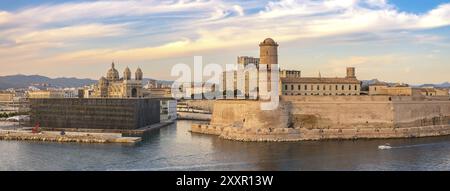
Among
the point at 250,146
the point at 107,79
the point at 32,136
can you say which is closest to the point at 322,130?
the point at 250,146

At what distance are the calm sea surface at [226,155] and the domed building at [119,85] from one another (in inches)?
1193

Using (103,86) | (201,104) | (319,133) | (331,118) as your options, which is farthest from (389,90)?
(103,86)

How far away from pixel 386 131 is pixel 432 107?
16.0ft

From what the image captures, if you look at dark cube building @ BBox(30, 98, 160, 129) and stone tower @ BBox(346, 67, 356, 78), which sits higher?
stone tower @ BBox(346, 67, 356, 78)

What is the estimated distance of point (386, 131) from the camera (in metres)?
25.5

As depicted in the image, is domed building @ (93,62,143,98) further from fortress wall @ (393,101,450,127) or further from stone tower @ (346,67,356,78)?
fortress wall @ (393,101,450,127)

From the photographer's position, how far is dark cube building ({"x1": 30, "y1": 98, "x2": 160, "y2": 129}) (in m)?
29.0

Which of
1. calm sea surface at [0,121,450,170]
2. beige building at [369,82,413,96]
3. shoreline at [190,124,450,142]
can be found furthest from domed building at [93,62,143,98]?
calm sea surface at [0,121,450,170]

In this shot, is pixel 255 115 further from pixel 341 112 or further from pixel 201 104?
pixel 201 104

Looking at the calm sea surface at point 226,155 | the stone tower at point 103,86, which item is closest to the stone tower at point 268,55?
the calm sea surface at point 226,155

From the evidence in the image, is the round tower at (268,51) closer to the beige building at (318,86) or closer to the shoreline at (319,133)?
the beige building at (318,86)

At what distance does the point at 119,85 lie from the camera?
5509 cm

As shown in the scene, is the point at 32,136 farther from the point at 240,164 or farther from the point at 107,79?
the point at 107,79

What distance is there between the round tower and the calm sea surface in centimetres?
641
